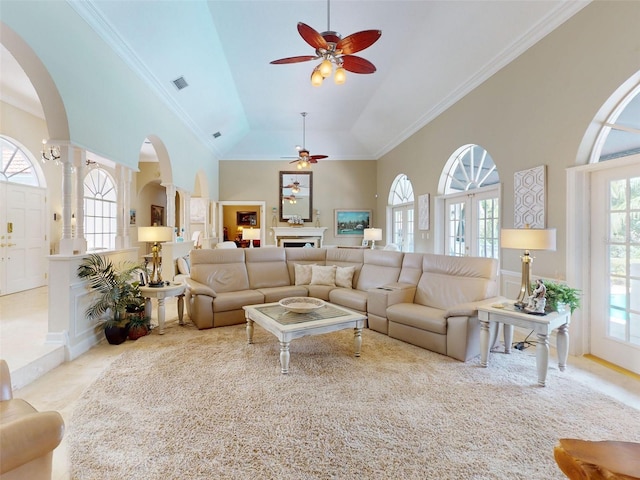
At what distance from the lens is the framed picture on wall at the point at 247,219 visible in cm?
1207

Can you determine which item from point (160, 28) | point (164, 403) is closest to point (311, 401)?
point (164, 403)

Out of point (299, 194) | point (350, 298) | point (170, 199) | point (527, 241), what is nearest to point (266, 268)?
point (350, 298)

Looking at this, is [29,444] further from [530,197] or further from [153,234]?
[530,197]

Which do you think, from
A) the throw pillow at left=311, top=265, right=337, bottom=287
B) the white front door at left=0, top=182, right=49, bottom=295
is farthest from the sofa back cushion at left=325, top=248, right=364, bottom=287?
the white front door at left=0, top=182, right=49, bottom=295

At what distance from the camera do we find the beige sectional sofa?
342 centimetres

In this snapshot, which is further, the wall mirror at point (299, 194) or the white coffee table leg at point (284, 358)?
the wall mirror at point (299, 194)

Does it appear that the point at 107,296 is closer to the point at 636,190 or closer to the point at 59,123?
the point at 59,123

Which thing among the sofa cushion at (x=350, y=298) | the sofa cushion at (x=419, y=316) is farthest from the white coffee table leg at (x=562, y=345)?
the sofa cushion at (x=350, y=298)

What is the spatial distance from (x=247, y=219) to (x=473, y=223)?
8779 mm

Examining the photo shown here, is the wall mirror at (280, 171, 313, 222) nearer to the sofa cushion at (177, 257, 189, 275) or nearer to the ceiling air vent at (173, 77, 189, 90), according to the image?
the sofa cushion at (177, 257, 189, 275)

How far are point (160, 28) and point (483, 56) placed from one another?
168 inches

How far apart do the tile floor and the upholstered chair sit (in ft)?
1.89

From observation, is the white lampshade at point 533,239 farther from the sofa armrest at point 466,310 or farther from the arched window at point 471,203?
the arched window at point 471,203

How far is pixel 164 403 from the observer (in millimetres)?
2408
